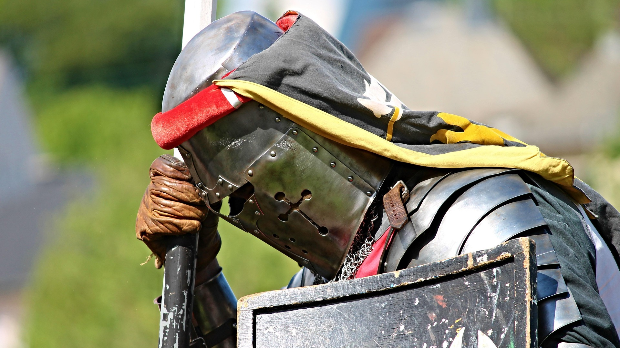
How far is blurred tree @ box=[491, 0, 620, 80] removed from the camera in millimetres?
A: 12367

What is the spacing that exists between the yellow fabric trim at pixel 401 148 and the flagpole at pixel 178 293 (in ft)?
1.98

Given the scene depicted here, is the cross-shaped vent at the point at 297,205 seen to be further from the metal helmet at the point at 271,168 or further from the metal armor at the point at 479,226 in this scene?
the metal armor at the point at 479,226

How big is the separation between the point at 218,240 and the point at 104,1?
16.1m

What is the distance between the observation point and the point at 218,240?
2521 mm

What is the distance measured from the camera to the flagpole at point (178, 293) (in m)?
2.19

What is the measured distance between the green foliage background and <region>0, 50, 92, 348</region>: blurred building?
1.43ft

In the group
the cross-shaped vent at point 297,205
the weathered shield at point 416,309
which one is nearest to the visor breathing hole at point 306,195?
the cross-shaped vent at point 297,205

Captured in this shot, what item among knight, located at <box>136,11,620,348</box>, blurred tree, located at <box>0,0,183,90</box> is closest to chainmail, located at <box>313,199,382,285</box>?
knight, located at <box>136,11,620,348</box>

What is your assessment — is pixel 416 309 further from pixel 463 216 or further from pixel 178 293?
pixel 178 293

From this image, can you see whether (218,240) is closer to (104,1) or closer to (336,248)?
(336,248)

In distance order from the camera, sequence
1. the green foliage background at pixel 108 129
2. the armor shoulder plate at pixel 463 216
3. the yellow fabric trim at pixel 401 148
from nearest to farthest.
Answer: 1. the armor shoulder plate at pixel 463 216
2. the yellow fabric trim at pixel 401 148
3. the green foliage background at pixel 108 129

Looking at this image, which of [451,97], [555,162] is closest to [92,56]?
[451,97]

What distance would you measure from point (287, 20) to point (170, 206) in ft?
2.20

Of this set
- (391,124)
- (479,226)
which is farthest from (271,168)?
(479,226)
